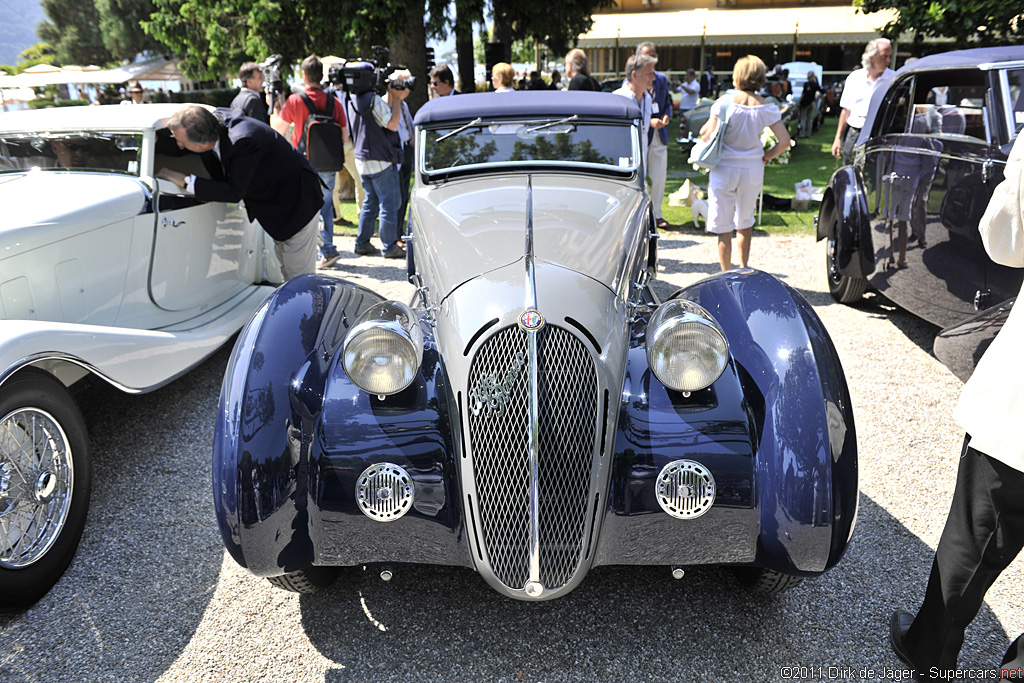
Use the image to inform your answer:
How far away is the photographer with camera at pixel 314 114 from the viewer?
24.4 feet

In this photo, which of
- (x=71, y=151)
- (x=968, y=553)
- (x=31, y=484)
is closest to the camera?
(x=968, y=553)

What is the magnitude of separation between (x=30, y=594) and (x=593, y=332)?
93.5 inches

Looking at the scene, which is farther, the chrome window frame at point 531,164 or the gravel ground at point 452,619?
the chrome window frame at point 531,164

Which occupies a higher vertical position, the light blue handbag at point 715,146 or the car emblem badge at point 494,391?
the light blue handbag at point 715,146

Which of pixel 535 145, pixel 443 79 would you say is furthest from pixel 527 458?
pixel 443 79

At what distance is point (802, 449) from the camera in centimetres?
225

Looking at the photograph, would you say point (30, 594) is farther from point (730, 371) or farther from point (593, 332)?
point (730, 371)

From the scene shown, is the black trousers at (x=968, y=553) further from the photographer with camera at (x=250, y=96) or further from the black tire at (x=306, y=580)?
the photographer with camera at (x=250, y=96)

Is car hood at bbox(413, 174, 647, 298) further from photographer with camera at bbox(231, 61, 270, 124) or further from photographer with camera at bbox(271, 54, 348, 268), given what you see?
photographer with camera at bbox(231, 61, 270, 124)

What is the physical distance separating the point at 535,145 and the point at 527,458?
2.20 meters

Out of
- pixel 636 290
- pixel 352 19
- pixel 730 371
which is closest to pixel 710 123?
pixel 636 290

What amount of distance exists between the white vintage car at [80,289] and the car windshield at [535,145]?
1.76 meters

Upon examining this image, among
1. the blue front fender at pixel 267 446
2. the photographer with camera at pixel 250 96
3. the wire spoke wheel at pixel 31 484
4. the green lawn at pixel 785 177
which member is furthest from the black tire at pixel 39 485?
the green lawn at pixel 785 177

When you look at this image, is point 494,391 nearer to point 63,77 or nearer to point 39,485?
point 39,485
